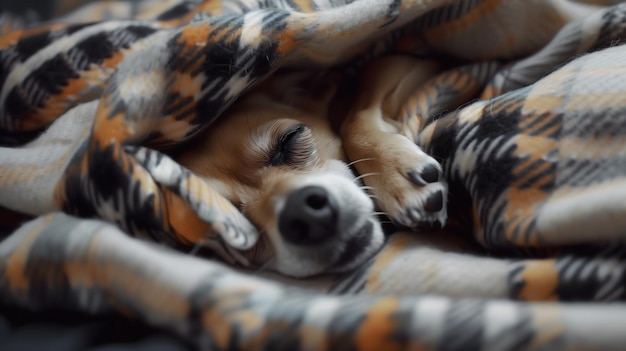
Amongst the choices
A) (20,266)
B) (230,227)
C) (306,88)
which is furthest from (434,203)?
(20,266)

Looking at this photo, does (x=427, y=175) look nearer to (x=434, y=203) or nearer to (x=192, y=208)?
(x=434, y=203)

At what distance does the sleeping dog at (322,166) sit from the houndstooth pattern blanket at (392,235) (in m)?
0.04

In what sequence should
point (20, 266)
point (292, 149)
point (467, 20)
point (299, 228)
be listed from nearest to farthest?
1. point (20, 266)
2. point (299, 228)
3. point (292, 149)
4. point (467, 20)

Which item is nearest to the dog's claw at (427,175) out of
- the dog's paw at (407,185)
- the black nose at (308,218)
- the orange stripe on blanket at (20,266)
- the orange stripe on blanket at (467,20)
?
the dog's paw at (407,185)

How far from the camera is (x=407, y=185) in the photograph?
3.14 ft

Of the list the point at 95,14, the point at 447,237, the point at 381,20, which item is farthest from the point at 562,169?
the point at 95,14

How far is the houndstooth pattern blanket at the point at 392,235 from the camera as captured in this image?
613 millimetres

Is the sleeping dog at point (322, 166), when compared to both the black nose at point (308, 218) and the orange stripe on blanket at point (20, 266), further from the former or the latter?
the orange stripe on blanket at point (20, 266)

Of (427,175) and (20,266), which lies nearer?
(20,266)

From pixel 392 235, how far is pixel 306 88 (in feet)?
1.50

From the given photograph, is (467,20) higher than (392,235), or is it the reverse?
(467,20)

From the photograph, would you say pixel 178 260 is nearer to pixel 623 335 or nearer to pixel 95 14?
pixel 623 335

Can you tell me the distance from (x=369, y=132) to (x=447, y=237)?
11.6 inches

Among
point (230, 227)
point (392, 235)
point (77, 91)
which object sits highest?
point (77, 91)
